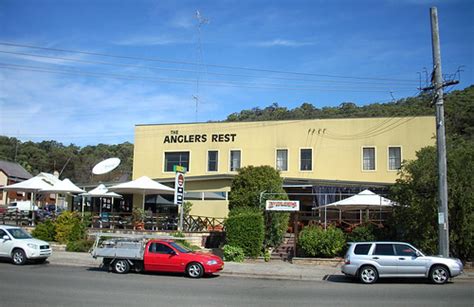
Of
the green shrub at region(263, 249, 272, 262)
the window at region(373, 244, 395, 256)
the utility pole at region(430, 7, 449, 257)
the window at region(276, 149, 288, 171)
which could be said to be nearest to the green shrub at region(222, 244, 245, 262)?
the green shrub at region(263, 249, 272, 262)

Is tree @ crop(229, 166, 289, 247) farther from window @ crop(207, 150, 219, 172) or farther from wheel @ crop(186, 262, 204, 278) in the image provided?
window @ crop(207, 150, 219, 172)

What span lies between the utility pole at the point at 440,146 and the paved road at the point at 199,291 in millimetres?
1730

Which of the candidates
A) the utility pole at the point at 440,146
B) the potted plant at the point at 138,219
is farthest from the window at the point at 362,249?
the potted plant at the point at 138,219

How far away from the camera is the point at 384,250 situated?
647 inches

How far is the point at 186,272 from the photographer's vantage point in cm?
1717

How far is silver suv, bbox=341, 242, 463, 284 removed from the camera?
52.0 feet

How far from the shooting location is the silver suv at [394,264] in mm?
15852

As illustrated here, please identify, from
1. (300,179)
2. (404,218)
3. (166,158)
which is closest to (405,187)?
(404,218)

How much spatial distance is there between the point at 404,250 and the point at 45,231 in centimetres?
1897

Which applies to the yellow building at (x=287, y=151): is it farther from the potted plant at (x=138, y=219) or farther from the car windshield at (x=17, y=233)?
the car windshield at (x=17, y=233)

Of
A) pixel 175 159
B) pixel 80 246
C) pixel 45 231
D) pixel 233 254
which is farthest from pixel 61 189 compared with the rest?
pixel 233 254

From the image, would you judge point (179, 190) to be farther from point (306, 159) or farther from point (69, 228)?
point (306, 159)

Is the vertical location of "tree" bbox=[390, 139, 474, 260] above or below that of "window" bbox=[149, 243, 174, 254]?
above

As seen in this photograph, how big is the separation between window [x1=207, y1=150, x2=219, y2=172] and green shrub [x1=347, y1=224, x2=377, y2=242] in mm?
16862
